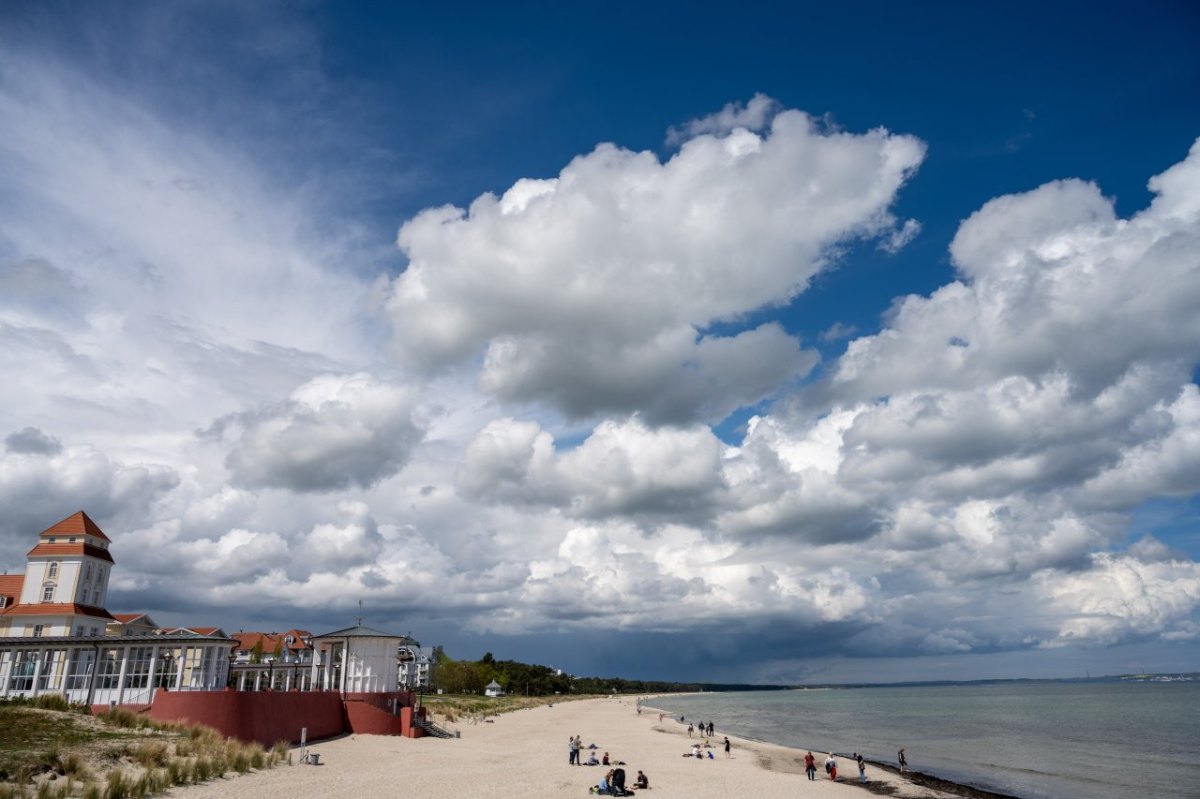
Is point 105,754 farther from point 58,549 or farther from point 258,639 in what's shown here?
point 258,639

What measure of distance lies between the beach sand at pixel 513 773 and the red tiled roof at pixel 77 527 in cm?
2617

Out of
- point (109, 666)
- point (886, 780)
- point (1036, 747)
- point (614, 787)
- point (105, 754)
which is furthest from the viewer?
point (1036, 747)

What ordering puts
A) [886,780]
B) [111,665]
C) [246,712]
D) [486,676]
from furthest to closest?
1. [486,676]
2. [886,780]
3. [111,665]
4. [246,712]

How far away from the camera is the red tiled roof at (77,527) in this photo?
170 ft

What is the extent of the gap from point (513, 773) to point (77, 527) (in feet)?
126

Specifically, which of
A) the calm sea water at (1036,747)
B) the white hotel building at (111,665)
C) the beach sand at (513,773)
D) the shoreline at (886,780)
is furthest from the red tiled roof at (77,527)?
the calm sea water at (1036,747)

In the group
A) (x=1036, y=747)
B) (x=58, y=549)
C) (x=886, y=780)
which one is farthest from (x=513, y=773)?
(x=1036, y=747)

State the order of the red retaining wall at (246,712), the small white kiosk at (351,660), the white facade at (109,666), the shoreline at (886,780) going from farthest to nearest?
1. the small white kiosk at (351,660)
2. the shoreline at (886,780)
3. the white facade at (109,666)
4. the red retaining wall at (246,712)

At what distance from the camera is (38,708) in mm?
30156

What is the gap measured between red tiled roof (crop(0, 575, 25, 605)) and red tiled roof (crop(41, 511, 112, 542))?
12.6 ft

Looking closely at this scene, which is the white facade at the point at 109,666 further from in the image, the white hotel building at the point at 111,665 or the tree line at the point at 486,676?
the tree line at the point at 486,676

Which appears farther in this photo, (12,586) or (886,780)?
(12,586)

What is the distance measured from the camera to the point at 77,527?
5231cm

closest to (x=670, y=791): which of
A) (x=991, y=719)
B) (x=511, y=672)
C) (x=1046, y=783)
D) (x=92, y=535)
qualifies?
(x=1046, y=783)
